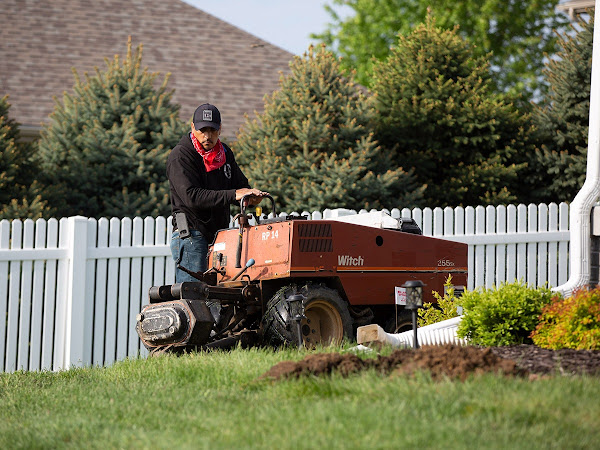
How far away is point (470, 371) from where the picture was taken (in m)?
4.81

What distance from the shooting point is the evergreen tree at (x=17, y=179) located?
11.1m

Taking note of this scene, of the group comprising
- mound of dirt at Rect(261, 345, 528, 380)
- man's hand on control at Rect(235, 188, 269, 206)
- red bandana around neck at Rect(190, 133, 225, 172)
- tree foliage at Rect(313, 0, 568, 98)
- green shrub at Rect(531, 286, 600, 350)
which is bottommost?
mound of dirt at Rect(261, 345, 528, 380)

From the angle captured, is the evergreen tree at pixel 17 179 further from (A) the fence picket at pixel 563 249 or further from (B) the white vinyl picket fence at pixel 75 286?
(A) the fence picket at pixel 563 249

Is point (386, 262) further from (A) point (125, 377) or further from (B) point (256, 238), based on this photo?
(A) point (125, 377)

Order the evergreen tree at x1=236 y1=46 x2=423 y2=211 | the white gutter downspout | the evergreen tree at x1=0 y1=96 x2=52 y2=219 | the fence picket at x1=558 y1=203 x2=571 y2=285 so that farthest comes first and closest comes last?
the evergreen tree at x1=236 y1=46 x2=423 y2=211 → the fence picket at x1=558 y1=203 x2=571 y2=285 → the evergreen tree at x1=0 y1=96 x2=52 y2=219 → the white gutter downspout

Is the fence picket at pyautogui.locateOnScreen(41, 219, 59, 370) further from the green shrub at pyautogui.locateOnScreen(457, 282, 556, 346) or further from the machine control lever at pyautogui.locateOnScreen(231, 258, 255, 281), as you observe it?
the green shrub at pyautogui.locateOnScreen(457, 282, 556, 346)

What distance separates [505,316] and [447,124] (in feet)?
24.1

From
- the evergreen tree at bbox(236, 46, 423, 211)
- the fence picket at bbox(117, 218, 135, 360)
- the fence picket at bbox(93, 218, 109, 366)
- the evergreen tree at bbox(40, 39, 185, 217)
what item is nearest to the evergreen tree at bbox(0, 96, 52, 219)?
the evergreen tree at bbox(40, 39, 185, 217)

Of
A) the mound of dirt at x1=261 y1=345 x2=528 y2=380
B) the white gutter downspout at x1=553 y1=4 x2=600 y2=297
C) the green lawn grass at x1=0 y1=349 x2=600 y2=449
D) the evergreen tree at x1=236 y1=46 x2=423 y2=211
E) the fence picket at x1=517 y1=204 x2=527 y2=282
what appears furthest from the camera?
the evergreen tree at x1=236 y1=46 x2=423 y2=211

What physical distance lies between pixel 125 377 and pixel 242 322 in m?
1.10

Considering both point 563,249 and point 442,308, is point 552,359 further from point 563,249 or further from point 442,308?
point 563,249

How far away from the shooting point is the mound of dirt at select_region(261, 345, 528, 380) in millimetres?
4840

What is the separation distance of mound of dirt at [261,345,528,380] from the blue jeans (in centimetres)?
214

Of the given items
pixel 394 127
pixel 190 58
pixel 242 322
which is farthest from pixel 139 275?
pixel 190 58
